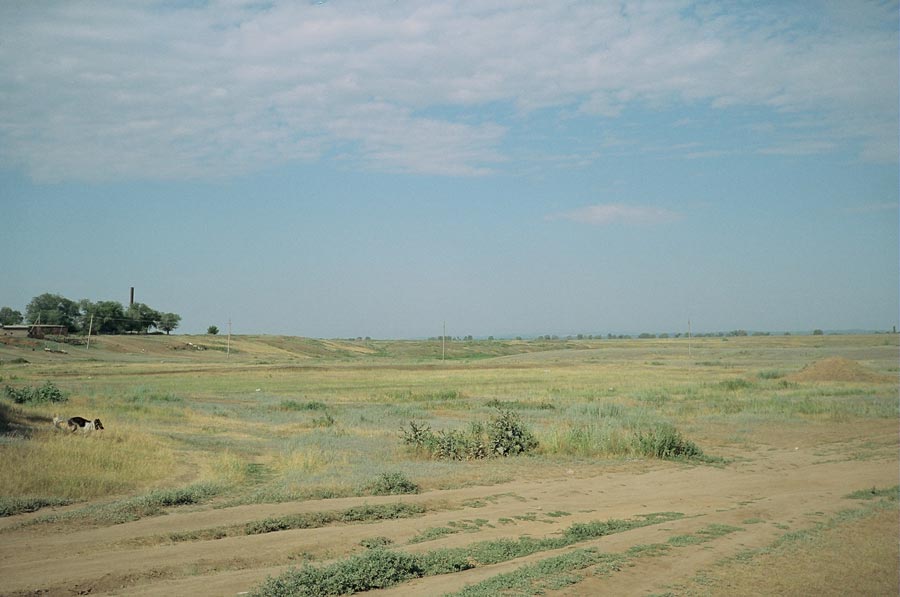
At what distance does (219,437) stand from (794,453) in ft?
58.5

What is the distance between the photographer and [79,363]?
2968 inches

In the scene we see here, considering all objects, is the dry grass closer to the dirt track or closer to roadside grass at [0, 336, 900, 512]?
roadside grass at [0, 336, 900, 512]

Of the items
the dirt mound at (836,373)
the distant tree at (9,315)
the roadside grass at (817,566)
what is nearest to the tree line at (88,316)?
the distant tree at (9,315)

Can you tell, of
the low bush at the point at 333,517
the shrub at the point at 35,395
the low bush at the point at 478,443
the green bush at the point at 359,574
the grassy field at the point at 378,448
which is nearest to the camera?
the green bush at the point at 359,574

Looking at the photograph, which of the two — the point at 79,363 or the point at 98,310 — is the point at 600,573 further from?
the point at 98,310

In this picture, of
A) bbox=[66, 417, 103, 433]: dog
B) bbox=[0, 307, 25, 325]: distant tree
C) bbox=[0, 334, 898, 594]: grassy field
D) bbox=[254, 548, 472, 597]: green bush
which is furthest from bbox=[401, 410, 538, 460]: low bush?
bbox=[0, 307, 25, 325]: distant tree

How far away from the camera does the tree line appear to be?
121 metres

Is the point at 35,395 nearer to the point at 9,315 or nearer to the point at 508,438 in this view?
the point at 508,438

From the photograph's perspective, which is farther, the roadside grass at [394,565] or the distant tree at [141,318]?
the distant tree at [141,318]

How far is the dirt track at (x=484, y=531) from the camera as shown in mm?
8719

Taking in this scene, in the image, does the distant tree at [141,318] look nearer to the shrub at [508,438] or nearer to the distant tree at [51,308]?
the distant tree at [51,308]

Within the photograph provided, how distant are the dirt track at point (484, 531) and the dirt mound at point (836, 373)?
112ft

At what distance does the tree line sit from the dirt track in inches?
4636

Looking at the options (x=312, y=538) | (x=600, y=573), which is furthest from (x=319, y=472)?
(x=600, y=573)
